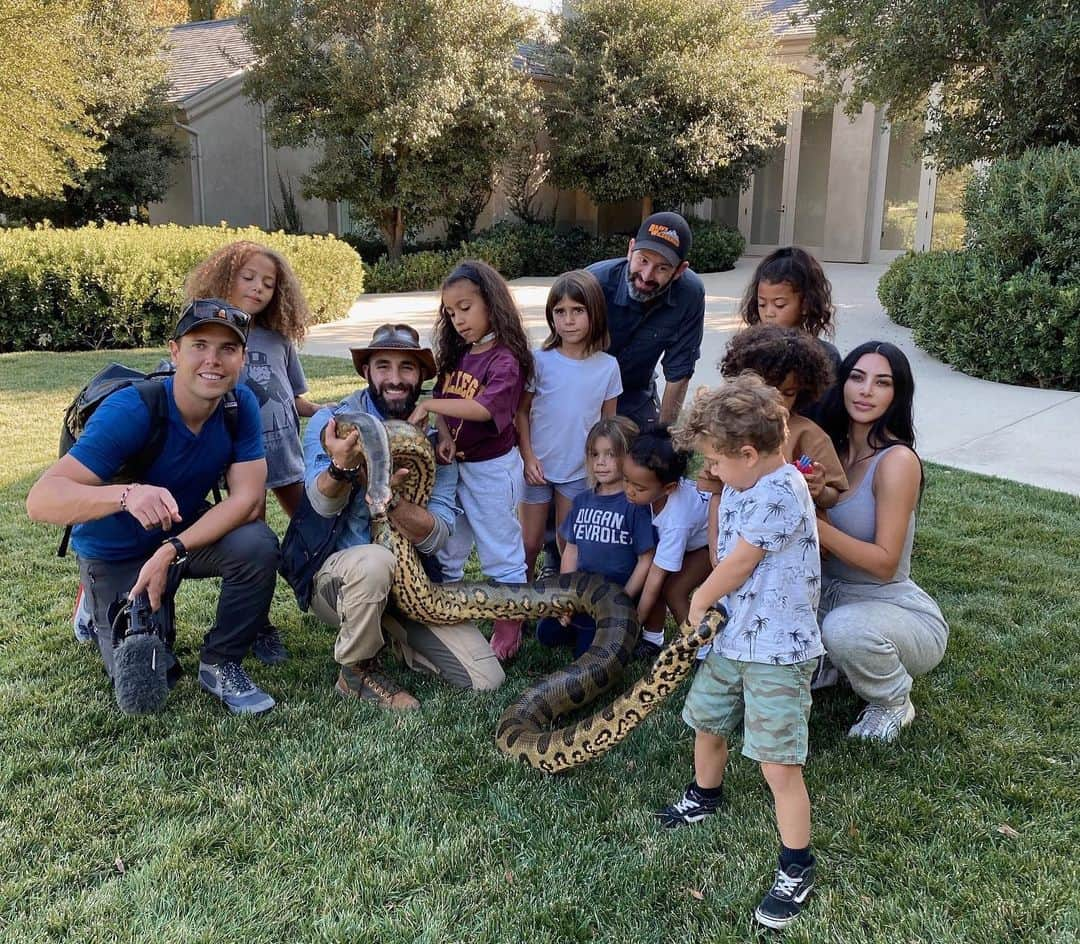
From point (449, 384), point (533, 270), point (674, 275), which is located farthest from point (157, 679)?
point (533, 270)

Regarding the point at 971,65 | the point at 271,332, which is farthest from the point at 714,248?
the point at 271,332

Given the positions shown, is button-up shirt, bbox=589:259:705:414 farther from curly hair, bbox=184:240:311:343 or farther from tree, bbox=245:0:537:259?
tree, bbox=245:0:537:259

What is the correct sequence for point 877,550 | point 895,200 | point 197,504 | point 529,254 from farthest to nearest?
point 895,200
point 529,254
point 197,504
point 877,550

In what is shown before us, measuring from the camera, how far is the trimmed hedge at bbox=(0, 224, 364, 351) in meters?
12.1

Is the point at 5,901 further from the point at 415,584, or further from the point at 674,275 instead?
the point at 674,275

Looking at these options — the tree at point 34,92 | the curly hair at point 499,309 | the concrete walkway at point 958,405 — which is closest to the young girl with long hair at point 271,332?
the curly hair at point 499,309

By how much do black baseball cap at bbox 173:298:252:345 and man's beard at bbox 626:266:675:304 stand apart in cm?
205

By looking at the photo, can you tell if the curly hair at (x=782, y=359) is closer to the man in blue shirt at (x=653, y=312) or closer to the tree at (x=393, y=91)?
the man in blue shirt at (x=653, y=312)

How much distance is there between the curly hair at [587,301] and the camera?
4227mm

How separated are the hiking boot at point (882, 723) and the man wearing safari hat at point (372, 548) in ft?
5.22

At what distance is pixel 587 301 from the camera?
4.27m

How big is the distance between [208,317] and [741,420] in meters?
2.21

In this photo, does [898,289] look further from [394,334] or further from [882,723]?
[394,334]

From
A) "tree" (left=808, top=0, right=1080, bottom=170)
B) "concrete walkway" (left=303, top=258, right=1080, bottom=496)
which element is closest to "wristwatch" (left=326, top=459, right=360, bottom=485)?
"concrete walkway" (left=303, top=258, right=1080, bottom=496)
